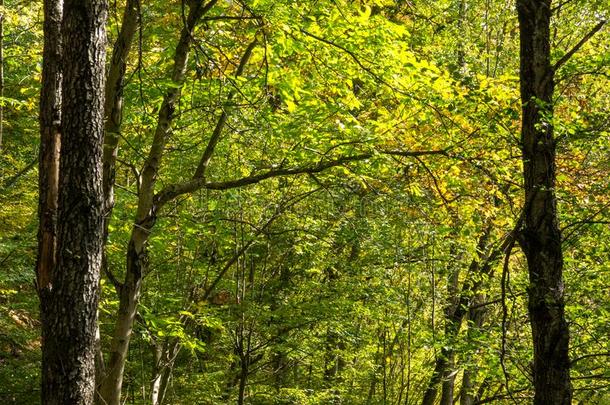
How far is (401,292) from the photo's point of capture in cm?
930

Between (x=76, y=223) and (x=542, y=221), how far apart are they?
3.84 m

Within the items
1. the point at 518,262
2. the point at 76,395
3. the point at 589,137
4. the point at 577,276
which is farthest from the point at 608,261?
the point at 76,395

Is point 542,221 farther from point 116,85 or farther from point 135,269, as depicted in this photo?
point 116,85

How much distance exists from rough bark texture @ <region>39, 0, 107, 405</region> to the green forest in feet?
0.04

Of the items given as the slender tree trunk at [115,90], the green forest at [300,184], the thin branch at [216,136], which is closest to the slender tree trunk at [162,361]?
the green forest at [300,184]

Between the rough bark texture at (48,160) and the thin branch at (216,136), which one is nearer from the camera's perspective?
the rough bark texture at (48,160)

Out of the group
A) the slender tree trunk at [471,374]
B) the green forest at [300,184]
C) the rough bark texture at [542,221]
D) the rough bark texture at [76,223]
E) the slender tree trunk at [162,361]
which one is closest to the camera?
the rough bark texture at [76,223]

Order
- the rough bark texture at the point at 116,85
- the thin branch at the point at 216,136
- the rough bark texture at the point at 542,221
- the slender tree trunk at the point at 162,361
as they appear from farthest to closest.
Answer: the slender tree trunk at the point at 162,361 → the thin branch at the point at 216,136 → the rough bark texture at the point at 116,85 → the rough bark texture at the point at 542,221

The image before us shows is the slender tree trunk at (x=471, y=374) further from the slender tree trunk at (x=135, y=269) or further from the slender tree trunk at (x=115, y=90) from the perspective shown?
the slender tree trunk at (x=115, y=90)

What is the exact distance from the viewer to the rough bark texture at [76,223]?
11.1 feet

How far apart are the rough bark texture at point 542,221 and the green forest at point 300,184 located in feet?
0.06

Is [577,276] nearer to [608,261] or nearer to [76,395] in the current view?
[608,261]

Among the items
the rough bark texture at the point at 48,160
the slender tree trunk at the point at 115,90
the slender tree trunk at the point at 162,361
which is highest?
the slender tree trunk at the point at 115,90

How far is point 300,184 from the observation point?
850 cm
